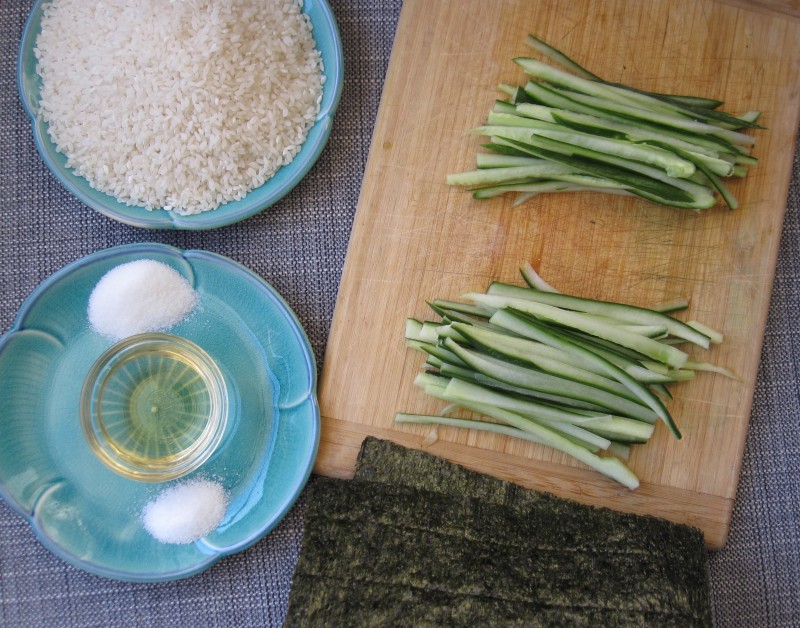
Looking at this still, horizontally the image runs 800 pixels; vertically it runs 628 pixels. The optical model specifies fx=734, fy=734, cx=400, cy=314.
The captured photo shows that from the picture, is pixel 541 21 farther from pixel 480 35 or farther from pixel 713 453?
pixel 713 453

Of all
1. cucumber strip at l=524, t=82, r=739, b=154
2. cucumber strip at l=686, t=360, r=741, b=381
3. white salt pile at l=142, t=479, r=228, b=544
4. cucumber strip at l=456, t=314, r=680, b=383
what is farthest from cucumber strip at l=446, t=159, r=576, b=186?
white salt pile at l=142, t=479, r=228, b=544

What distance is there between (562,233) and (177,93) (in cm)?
104

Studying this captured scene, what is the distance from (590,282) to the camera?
194 centimetres

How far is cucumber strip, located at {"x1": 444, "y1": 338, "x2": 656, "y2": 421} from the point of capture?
185 centimetres

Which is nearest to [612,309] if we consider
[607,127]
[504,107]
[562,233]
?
[562,233]

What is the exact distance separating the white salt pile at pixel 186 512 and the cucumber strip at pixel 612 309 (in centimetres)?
89

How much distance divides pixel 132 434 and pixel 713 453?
149cm

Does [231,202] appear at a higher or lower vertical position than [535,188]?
lower

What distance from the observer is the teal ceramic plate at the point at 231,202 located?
188 centimetres

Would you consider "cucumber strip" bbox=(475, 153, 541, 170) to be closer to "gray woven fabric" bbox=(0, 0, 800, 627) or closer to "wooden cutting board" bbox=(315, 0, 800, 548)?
"wooden cutting board" bbox=(315, 0, 800, 548)

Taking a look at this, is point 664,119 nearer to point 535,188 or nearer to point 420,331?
point 535,188

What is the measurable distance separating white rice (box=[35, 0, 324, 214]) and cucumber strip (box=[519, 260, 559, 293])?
68 centimetres

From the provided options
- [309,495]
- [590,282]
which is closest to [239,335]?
[309,495]

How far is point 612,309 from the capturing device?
1860 millimetres
